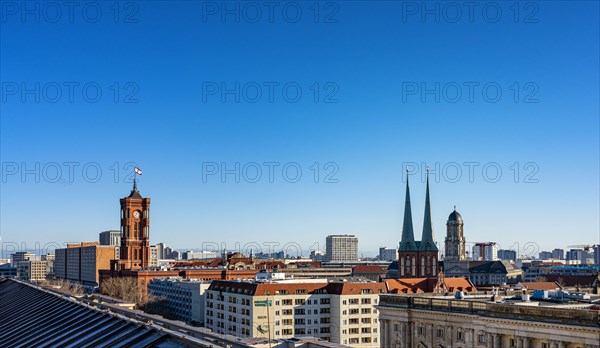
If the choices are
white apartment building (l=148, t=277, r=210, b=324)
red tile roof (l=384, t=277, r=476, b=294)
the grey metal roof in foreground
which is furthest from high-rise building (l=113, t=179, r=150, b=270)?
the grey metal roof in foreground

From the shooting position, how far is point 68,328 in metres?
28.8

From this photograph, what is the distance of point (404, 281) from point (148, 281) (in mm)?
60147

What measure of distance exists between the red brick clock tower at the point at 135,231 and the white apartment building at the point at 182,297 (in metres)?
23.4

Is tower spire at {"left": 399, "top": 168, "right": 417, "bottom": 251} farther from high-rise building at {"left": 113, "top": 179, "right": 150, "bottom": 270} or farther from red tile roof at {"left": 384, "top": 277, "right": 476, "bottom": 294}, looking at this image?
high-rise building at {"left": 113, "top": 179, "right": 150, "bottom": 270}

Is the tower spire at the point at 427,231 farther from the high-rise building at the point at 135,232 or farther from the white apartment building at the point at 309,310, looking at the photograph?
the high-rise building at the point at 135,232

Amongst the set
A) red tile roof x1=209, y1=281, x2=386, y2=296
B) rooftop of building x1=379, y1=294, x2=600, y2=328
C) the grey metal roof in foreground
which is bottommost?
red tile roof x1=209, y1=281, x2=386, y2=296

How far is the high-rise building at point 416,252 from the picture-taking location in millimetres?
169625

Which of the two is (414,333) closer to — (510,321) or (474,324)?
(474,324)

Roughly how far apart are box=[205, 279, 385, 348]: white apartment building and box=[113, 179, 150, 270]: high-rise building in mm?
73183

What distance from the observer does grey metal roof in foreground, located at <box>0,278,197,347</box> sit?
2145 cm

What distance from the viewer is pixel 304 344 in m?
22.5

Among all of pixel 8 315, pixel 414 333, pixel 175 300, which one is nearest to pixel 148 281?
pixel 175 300

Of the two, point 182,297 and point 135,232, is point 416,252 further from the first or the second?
point 135,232

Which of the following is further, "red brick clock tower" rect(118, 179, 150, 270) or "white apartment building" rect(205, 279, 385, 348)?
"red brick clock tower" rect(118, 179, 150, 270)
